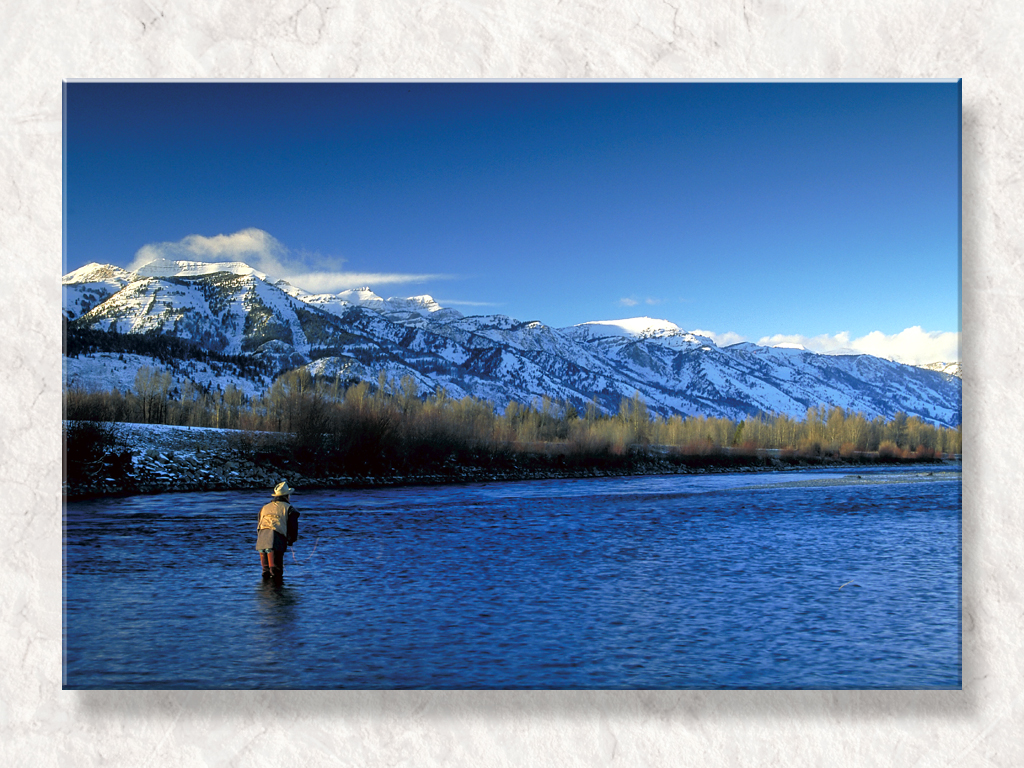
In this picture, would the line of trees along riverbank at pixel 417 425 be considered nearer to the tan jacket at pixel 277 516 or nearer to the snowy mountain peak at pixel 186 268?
the snowy mountain peak at pixel 186 268

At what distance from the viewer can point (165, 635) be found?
4.30 m

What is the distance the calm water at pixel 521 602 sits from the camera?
3.90m

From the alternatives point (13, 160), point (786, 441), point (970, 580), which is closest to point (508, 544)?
point (970, 580)

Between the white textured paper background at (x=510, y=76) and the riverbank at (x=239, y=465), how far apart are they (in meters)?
1.47

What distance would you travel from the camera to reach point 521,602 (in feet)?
18.5

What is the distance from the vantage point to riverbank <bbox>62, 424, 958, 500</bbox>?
363 inches

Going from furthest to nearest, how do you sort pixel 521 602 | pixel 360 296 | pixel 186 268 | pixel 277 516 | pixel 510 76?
pixel 360 296 < pixel 186 268 < pixel 521 602 < pixel 277 516 < pixel 510 76

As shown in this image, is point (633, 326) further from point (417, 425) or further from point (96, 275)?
point (417, 425)

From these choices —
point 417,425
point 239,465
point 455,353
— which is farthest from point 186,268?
point 455,353

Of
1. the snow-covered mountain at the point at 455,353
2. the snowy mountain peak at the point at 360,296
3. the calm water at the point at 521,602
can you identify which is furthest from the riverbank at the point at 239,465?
the snowy mountain peak at the point at 360,296

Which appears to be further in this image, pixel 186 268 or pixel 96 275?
pixel 186 268

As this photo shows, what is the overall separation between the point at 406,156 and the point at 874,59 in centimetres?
280

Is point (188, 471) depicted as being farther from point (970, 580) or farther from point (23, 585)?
point (970, 580)

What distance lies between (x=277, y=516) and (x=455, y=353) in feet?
37.9
